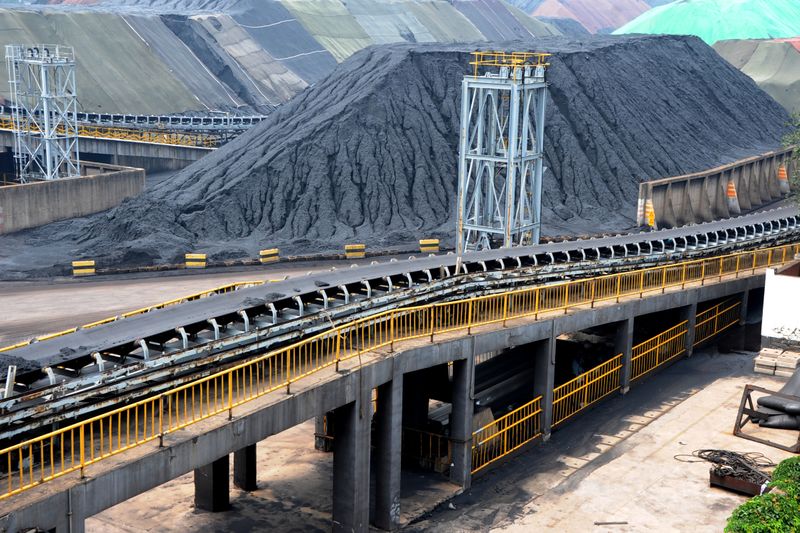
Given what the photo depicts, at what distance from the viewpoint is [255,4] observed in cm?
10612

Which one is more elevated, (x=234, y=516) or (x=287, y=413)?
(x=287, y=413)

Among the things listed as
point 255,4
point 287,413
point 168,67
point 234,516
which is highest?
point 255,4

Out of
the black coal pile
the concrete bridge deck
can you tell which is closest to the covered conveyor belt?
the concrete bridge deck

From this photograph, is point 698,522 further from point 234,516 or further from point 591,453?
point 234,516

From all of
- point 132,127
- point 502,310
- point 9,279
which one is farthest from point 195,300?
point 132,127

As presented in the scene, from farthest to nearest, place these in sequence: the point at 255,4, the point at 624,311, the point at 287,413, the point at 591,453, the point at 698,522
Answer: the point at 255,4, the point at 624,311, the point at 591,453, the point at 698,522, the point at 287,413

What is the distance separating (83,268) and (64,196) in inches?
407

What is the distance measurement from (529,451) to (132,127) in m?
47.0

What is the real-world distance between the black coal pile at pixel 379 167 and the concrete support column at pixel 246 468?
23143 millimetres

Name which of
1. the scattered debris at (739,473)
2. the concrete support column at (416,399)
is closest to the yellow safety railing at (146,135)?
the concrete support column at (416,399)

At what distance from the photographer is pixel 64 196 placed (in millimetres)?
53469

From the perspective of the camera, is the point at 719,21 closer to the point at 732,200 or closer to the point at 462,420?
the point at 732,200

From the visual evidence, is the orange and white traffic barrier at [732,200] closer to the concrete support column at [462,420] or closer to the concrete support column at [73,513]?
the concrete support column at [462,420]

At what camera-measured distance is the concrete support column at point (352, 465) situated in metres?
21.7
